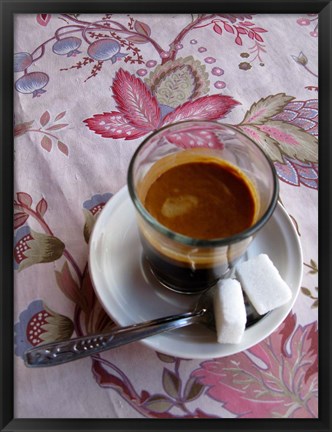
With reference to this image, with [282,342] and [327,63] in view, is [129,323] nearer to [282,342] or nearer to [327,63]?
[282,342]

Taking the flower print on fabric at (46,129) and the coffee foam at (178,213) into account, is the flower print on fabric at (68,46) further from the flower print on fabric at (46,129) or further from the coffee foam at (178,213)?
the coffee foam at (178,213)

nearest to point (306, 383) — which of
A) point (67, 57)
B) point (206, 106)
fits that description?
point (206, 106)

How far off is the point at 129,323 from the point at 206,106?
595 mm

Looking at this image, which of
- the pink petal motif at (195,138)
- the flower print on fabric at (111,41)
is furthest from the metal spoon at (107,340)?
the flower print on fabric at (111,41)

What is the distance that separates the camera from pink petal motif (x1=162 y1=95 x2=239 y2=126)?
4.07ft

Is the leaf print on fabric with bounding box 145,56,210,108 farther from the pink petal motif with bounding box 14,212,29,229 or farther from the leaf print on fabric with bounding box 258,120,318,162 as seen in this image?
the pink petal motif with bounding box 14,212,29,229

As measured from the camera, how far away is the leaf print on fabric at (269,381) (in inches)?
38.0

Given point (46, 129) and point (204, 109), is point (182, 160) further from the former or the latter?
point (46, 129)

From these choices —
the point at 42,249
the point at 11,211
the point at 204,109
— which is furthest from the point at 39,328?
the point at 204,109

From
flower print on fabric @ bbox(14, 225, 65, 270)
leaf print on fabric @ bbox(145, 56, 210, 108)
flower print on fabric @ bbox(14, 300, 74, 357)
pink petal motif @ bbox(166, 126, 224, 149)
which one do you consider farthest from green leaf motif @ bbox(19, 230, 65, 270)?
leaf print on fabric @ bbox(145, 56, 210, 108)

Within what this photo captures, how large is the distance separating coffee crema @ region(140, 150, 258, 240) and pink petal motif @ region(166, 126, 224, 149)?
0.08 ft

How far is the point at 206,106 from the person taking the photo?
1.26m

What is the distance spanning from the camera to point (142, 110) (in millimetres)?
1246

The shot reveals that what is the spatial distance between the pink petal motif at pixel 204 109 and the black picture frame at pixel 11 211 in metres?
0.24
